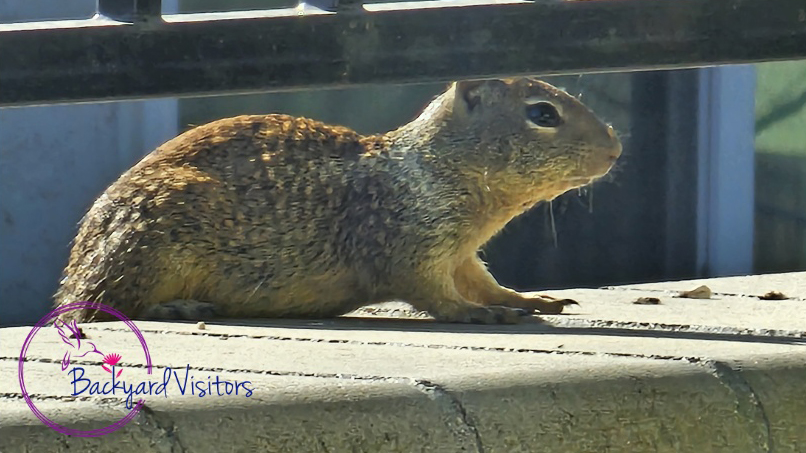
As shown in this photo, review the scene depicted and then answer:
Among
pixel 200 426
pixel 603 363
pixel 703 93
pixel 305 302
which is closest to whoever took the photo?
pixel 200 426

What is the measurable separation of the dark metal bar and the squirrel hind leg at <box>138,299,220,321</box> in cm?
245

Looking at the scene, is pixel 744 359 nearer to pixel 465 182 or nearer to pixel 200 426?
pixel 200 426

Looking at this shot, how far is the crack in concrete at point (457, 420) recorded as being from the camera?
262 cm

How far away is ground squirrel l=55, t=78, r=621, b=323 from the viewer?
4738 mm

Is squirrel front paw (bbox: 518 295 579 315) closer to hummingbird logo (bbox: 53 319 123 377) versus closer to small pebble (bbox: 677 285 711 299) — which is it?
small pebble (bbox: 677 285 711 299)

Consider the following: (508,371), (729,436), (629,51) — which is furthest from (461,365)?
(629,51)

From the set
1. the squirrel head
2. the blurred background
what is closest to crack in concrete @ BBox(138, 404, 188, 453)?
the squirrel head

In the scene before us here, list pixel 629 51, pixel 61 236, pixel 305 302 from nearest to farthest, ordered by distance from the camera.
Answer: pixel 629 51, pixel 305 302, pixel 61 236

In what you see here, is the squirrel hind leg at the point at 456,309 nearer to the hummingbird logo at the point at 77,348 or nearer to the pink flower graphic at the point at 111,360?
the hummingbird logo at the point at 77,348

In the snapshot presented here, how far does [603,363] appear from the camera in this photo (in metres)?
2.96

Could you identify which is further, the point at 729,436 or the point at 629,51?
the point at 729,436

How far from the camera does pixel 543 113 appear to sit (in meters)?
5.05

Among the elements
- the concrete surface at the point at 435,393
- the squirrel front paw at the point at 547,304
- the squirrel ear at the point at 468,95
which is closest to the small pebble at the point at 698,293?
the squirrel front paw at the point at 547,304

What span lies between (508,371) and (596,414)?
181 millimetres
